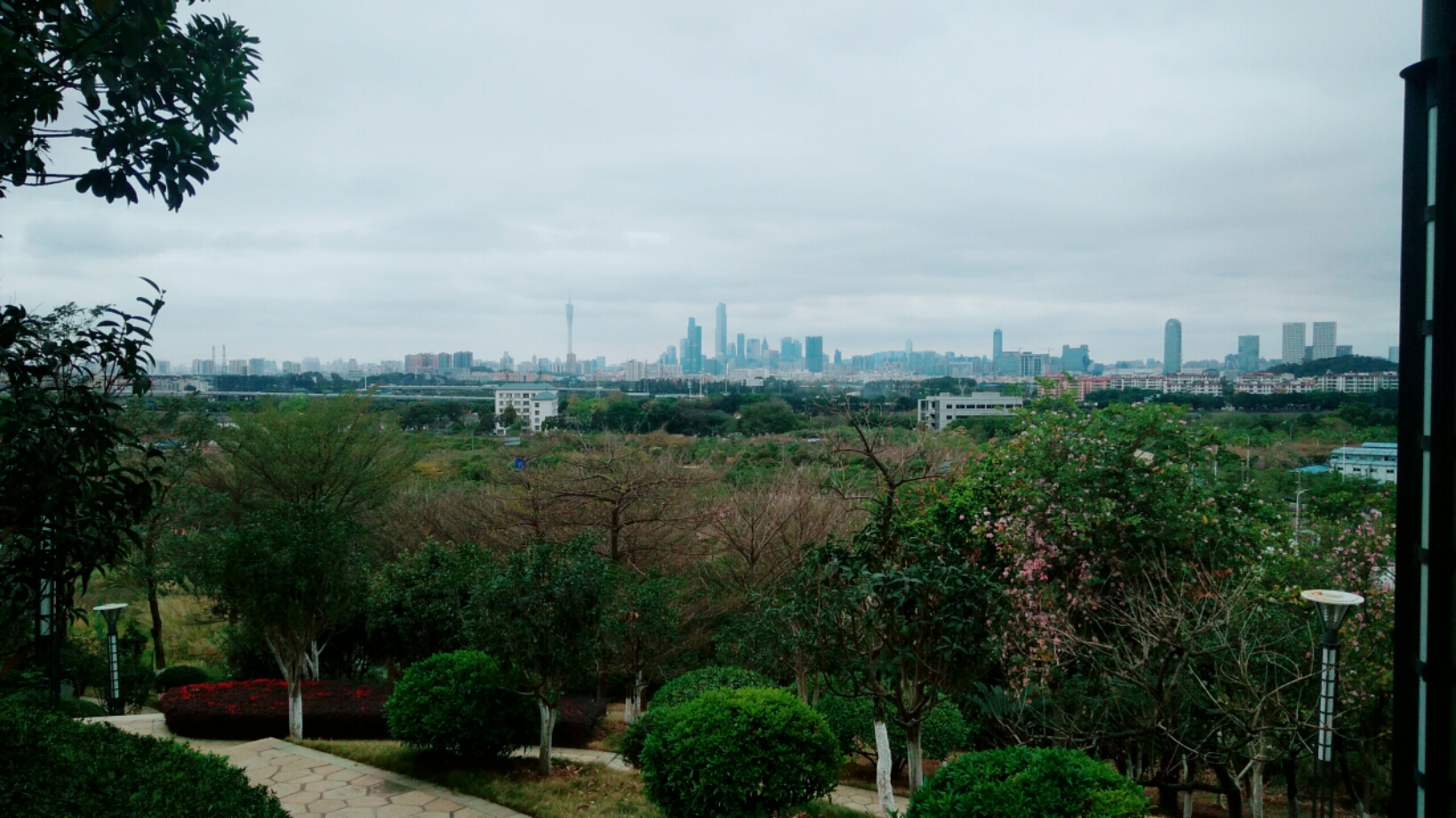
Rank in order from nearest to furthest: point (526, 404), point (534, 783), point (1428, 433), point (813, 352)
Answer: point (1428, 433), point (534, 783), point (526, 404), point (813, 352)

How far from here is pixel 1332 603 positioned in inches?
171

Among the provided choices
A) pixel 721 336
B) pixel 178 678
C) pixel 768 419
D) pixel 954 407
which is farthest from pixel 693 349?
pixel 178 678

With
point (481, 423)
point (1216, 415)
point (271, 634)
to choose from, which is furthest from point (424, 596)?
point (481, 423)

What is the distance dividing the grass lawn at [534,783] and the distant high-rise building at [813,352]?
112 ft

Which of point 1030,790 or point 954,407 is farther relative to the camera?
point 954,407

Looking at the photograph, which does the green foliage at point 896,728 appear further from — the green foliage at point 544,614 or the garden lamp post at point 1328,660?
the garden lamp post at point 1328,660

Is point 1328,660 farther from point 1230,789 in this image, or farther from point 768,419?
point 768,419

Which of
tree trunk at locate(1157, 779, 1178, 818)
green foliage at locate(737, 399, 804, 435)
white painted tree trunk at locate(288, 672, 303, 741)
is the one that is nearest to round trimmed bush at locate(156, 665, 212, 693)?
white painted tree trunk at locate(288, 672, 303, 741)

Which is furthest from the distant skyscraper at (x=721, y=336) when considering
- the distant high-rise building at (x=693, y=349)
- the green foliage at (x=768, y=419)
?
the green foliage at (x=768, y=419)

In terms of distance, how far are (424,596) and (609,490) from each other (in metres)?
2.65

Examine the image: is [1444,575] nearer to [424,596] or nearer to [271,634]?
[271,634]

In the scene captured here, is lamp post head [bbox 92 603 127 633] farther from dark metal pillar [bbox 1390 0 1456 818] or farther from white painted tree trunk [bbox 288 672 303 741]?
dark metal pillar [bbox 1390 0 1456 818]

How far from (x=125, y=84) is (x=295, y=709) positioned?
665 cm

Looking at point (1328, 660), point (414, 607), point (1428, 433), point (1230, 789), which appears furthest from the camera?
point (414, 607)
